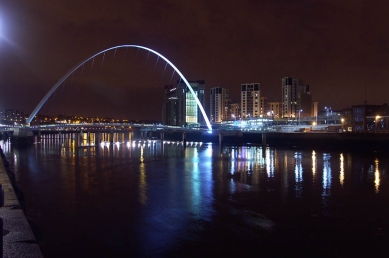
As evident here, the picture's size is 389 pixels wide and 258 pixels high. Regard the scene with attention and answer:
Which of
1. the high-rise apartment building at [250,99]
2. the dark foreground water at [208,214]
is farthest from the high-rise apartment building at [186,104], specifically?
the dark foreground water at [208,214]

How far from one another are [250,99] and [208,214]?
12685 cm

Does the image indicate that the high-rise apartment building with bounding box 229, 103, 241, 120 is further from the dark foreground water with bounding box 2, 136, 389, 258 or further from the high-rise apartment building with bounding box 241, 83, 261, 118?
the dark foreground water with bounding box 2, 136, 389, 258

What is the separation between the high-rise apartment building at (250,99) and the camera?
135m

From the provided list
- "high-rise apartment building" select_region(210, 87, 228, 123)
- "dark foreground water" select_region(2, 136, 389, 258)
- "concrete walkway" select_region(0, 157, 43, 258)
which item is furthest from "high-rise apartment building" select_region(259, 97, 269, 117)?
"concrete walkway" select_region(0, 157, 43, 258)

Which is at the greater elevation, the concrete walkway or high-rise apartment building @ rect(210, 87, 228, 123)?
high-rise apartment building @ rect(210, 87, 228, 123)

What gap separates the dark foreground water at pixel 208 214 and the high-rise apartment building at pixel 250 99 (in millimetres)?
112801

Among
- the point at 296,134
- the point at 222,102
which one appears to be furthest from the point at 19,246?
the point at 222,102

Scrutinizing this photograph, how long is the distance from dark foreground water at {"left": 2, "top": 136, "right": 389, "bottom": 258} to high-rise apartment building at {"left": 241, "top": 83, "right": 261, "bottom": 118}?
11280 centimetres

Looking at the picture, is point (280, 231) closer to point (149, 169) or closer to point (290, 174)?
point (290, 174)

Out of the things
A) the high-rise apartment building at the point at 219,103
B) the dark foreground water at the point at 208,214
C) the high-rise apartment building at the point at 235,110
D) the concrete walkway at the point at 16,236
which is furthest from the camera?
the high-rise apartment building at the point at 219,103

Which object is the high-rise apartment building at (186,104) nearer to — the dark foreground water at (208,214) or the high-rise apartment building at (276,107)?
the high-rise apartment building at (276,107)

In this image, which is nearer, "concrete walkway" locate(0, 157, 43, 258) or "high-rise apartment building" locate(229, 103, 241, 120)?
"concrete walkway" locate(0, 157, 43, 258)

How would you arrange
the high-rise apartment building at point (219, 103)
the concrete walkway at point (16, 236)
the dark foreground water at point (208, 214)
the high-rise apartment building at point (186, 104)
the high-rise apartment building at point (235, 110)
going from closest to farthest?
1. the concrete walkway at point (16, 236)
2. the dark foreground water at point (208, 214)
3. the high-rise apartment building at point (186, 104)
4. the high-rise apartment building at point (235, 110)
5. the high-rise apartment building at point (219, 103)

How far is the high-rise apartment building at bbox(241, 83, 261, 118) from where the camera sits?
135 meters
